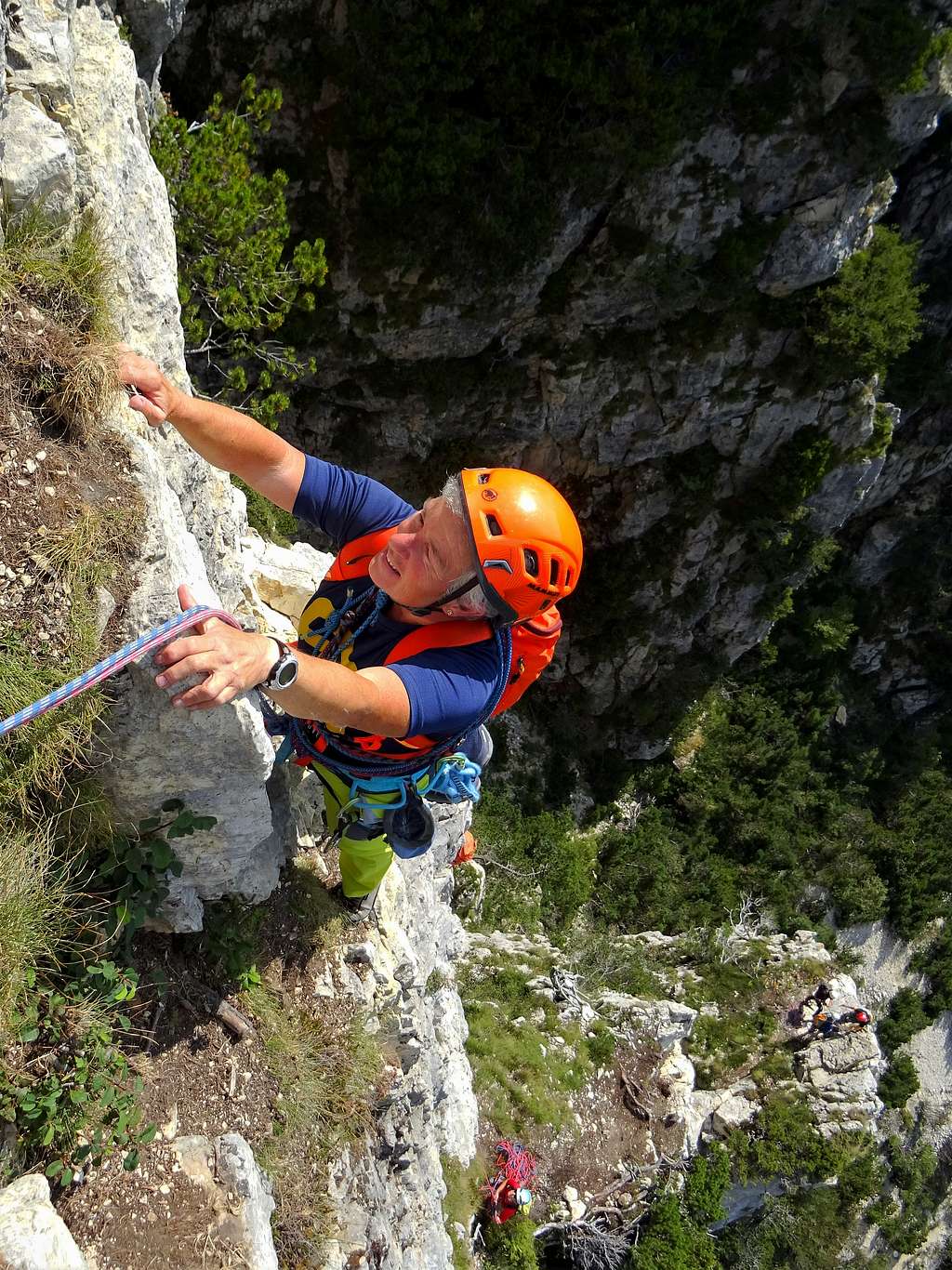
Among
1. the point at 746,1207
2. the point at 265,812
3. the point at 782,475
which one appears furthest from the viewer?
the point at 782,475

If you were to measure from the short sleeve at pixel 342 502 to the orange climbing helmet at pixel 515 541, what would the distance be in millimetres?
777

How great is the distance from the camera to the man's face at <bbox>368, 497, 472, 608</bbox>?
11.1 ft

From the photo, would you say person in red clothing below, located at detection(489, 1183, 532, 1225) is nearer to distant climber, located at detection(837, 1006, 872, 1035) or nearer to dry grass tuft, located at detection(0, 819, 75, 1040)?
dry grass tuft, located at detection(0, 819, 75, 1040)

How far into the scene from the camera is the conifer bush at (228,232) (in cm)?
798

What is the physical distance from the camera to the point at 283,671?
2.64 meters

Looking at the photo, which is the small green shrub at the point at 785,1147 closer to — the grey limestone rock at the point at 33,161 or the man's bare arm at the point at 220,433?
the man's bare arm at the point at 220,433

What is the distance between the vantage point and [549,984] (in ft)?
43.5

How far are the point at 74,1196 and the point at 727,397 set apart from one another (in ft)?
55.8

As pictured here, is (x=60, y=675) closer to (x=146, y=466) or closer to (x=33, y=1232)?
(x=146, y=466)

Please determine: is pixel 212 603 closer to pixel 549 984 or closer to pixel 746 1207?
pixel 549 984

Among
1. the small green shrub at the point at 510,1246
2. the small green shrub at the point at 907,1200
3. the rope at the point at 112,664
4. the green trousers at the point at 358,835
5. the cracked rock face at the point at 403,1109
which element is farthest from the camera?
the small green shrub at the point at 907,1200

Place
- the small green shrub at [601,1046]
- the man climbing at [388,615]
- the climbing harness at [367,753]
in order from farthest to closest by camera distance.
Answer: the small green shrub at [601,1046] < the climbing harness at [367,753] < the man climbing at [388,615]

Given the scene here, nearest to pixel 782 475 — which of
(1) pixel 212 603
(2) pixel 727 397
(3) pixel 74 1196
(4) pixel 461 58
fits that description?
(2) pixel 727 397

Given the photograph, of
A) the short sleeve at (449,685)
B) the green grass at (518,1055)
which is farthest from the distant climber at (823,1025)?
the short sleeve at (449,685)
